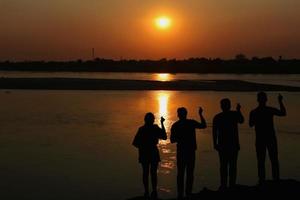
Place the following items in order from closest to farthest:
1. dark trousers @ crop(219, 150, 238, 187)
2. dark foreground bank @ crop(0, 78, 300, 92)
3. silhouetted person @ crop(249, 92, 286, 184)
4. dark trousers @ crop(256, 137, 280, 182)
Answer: dark trousers @ crop(219, 150, 238, 187) → silhouetted person @ crop(249, 92, 286, 184) → dark trousers @ crop(256, 137, 280, 182) → dark foreground bank @ crop(0, 78, 300, 92)

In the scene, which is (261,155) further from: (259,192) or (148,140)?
(148,140)

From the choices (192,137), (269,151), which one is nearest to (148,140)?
(192,137)

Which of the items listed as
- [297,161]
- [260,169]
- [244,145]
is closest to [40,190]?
[260,169]

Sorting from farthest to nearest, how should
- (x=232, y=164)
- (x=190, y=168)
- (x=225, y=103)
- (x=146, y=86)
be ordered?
(x=146, y=86), (x=232, y=164), (x=190, y=168), (x=225, y=103)

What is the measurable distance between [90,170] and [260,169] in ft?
17.7

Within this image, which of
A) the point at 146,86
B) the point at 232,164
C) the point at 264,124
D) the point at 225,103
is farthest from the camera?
the point at 146,86

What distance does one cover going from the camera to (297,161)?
15.9 meters

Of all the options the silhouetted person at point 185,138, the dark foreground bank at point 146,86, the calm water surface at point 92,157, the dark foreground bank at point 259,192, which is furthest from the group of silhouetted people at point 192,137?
the dark foreground bank at point 146,86

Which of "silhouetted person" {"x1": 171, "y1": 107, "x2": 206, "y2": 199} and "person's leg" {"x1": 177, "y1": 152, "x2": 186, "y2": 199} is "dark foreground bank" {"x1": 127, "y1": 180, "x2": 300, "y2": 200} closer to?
"person's leg" {"x1": 177, "y1": 152, "x2": 186, "y2": 199}

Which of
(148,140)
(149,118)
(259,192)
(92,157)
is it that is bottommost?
(92,157)

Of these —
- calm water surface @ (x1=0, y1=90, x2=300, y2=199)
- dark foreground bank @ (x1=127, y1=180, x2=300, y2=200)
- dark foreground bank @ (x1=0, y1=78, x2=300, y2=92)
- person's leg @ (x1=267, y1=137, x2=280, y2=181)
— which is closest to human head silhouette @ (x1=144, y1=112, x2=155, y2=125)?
dark foreground bank @ (x1=127, y1=180, x2=300, y2=200)

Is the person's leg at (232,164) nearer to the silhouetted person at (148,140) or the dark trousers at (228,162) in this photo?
the dark trousers at (228,162)

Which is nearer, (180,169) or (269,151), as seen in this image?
(180,169)

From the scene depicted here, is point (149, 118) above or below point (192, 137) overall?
above
